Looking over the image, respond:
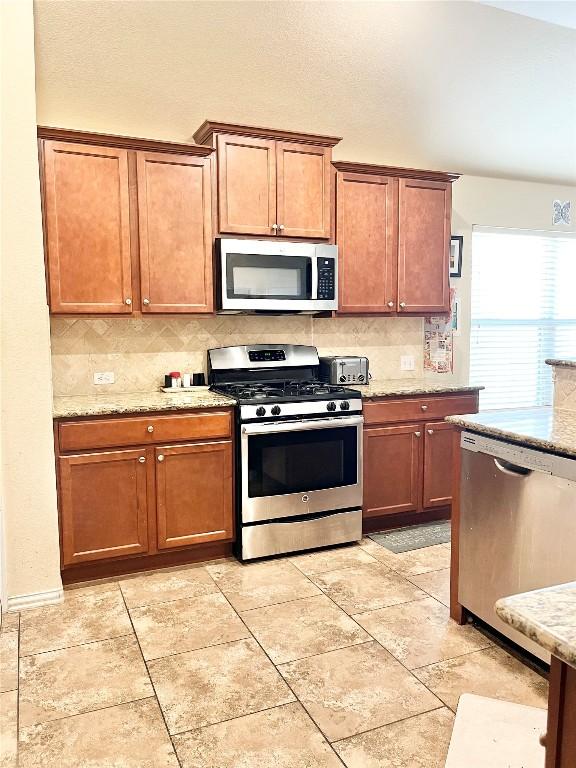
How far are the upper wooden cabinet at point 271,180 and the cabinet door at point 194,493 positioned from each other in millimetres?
1325

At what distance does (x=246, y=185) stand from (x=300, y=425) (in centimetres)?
146

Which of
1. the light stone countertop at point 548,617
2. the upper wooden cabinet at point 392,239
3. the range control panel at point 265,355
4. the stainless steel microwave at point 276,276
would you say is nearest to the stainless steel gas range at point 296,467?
the range control panel at point 265,355

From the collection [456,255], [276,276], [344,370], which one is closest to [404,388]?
[344,370]

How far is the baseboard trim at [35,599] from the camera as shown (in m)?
2.98

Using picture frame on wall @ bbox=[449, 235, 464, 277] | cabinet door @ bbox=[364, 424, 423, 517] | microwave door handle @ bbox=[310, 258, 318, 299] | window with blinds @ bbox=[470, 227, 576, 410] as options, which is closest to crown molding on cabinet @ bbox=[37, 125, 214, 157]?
microwave door handle @ bbox=[310, 258, 318, 299]

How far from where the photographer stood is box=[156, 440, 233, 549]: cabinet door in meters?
3.37

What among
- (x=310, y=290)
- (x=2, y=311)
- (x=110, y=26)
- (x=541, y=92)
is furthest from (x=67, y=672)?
(x=541, y=92)

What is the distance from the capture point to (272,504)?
11.7 feet

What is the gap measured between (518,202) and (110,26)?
11.3 ft

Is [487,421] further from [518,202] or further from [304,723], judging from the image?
[518,202]

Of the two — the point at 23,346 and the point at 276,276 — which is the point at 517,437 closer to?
the point at 276,276

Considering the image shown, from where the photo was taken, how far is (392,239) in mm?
4211

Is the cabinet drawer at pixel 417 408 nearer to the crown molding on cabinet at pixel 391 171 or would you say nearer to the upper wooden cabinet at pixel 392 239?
the upper wooden cabinet at pixel 392 239

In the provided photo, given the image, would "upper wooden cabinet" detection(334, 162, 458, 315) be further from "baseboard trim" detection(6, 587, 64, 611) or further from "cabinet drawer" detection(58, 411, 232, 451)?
"baseboard trim" detection(6, 587, 64, 611)
